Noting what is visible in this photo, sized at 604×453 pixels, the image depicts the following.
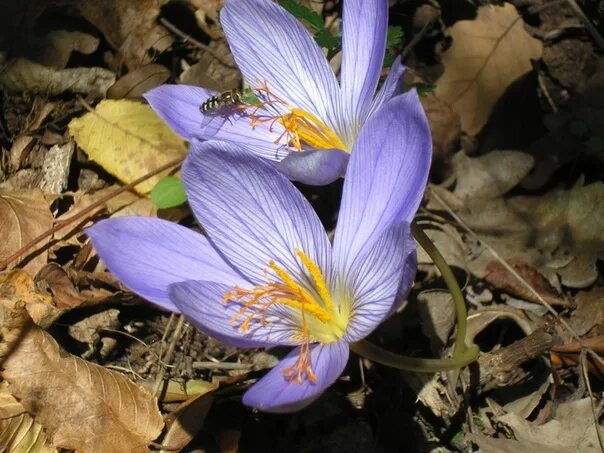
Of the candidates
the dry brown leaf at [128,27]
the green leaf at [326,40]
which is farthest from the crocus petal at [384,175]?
the dry brown leaf at [128,27]

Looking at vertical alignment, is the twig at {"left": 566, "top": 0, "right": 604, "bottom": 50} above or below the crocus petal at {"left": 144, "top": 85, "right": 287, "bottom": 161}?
below

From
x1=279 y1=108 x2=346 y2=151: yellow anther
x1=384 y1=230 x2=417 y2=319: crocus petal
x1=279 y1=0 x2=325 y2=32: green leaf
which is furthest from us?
x1=279 y1=0 x2=325 y2=32: green leaf

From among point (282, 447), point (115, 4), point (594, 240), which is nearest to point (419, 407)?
point (282, 447)

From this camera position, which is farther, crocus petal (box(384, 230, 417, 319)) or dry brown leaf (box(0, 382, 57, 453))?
dry brown leaf (box(0, 382, 57, 453))

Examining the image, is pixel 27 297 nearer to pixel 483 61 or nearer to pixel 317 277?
pixel 317 277

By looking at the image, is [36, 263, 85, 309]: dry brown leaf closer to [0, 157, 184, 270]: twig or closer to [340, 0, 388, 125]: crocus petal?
[0, 157, 184, 270]: twig

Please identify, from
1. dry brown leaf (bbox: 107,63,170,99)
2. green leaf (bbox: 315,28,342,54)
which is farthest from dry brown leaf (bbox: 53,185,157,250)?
green leaf (bbox: 315,28,342,54)

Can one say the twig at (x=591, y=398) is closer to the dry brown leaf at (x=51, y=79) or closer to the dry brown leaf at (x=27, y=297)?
the dry brown leaf at (x=27, y=297)
